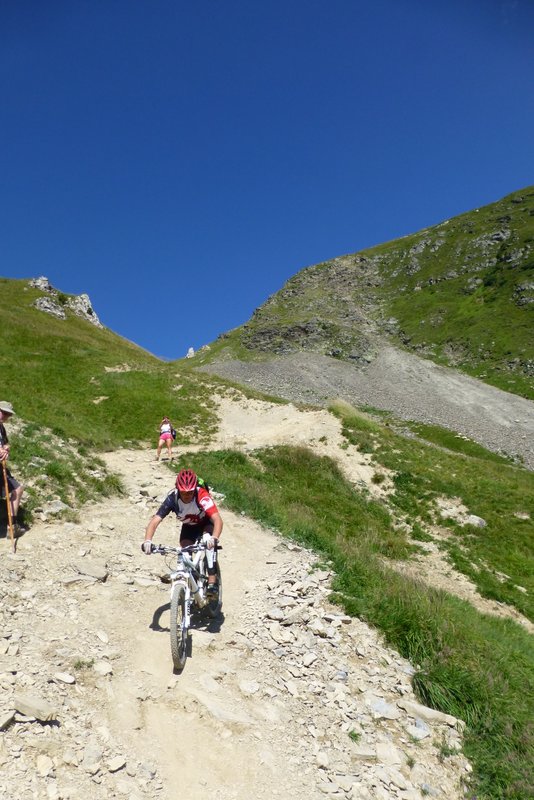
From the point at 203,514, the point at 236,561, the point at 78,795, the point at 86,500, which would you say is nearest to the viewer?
the point at 78,795

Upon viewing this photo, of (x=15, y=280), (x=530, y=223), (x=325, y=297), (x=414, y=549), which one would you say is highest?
(x=530, y=223)

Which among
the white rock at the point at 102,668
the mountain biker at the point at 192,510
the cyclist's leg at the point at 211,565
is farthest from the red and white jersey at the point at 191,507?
the white rock at the point at 102,668

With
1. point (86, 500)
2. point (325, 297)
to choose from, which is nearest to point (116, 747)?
point (86, 500)

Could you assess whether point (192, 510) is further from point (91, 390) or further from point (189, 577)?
point (91, 390)

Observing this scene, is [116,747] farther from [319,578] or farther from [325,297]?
[325,297]

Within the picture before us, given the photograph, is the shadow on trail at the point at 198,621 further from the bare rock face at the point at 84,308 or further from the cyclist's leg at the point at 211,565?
the bare rock face at the point at 84,308

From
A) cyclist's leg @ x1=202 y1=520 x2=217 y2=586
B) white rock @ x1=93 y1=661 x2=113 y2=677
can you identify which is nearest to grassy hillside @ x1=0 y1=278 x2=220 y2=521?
white rock @ x1=93 y1=661 x2=113 y2=677

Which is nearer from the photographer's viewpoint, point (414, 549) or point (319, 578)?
point (319, 578)

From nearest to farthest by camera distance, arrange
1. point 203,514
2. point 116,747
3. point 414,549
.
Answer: point 116,747, point 203,514, point 414,549

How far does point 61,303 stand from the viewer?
72500 millimetres

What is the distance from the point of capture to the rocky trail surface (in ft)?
19.4

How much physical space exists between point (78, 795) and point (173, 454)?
70.2 ft

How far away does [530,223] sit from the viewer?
138m

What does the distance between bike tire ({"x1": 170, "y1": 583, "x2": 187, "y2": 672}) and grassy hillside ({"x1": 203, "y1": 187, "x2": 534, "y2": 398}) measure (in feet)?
285
